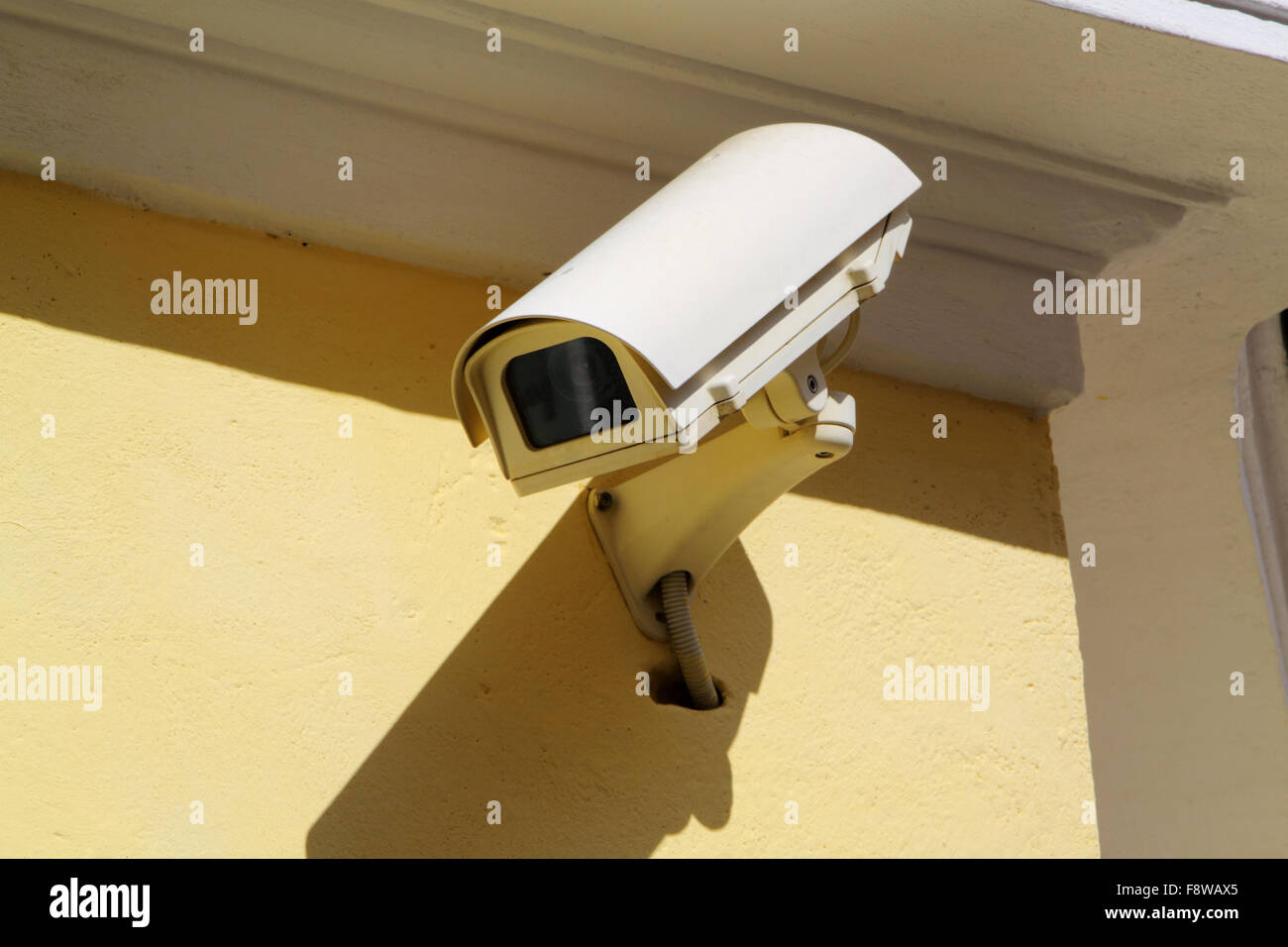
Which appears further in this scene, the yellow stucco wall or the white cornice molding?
the white cornice molding

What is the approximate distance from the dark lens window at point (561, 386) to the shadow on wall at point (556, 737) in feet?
1.10

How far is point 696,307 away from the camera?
1158 millimetres

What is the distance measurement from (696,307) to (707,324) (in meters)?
0.02

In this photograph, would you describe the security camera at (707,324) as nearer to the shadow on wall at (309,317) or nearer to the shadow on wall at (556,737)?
the shadow on wall at (556,737)

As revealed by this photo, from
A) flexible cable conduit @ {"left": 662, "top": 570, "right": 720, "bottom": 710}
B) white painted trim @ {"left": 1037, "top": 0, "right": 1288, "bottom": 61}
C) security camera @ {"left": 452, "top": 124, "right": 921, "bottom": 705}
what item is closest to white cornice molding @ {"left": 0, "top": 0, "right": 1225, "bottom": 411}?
white painted trim @ {"left": 1037, "top": 0, "right": 1288, "bottom": 61}

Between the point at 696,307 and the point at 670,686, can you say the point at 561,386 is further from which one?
the point at 670,686

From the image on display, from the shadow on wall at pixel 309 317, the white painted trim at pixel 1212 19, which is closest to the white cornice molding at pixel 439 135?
the shadow on wall at pixel 309 317

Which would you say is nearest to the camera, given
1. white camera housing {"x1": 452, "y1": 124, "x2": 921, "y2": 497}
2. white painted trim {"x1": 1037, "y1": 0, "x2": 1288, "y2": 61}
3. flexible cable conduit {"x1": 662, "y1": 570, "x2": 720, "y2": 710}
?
white camera housing {"x1": 452, "y1": 124, "x2": 921, "y2": 497}

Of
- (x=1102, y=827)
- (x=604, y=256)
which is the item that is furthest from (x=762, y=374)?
(x=1102, y=827)

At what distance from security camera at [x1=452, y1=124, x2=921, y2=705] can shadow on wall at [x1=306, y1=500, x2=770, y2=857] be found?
0.75 ft

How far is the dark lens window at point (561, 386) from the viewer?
3.91ft

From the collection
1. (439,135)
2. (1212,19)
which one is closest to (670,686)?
(439,135)

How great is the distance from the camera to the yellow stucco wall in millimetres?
1334

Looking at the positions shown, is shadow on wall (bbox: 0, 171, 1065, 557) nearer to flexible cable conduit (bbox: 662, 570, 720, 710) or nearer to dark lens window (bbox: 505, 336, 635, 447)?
flexible cable conduit (bbox: 662, 570, 720, 710)
